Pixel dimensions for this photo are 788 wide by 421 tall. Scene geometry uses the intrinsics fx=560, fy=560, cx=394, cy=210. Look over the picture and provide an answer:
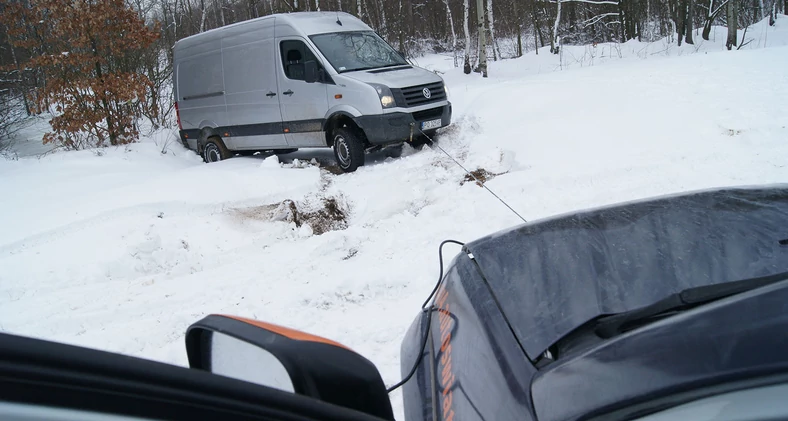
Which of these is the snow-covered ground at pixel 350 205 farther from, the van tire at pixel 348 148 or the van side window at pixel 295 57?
the van side window at pixel 295 57

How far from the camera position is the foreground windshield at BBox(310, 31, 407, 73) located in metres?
9.73

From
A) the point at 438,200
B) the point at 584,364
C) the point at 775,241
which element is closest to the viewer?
the point at 584,364

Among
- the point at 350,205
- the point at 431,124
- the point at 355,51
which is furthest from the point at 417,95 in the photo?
the point at 350,205

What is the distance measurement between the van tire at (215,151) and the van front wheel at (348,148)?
10.7ft

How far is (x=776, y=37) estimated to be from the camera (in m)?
21.9

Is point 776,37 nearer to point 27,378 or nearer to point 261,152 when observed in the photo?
point 261,152

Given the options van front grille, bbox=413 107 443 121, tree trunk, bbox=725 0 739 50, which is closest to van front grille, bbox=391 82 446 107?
van front grille, bbox=413 107 443 121

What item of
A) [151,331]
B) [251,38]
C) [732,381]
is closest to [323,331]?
[151,331]

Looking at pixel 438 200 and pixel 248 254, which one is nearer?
pixel 248 254

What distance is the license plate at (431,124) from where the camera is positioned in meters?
9.50

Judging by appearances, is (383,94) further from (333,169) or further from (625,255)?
(625,255)

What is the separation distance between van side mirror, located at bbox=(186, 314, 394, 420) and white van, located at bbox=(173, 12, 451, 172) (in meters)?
8.00

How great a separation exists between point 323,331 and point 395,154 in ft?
20.8

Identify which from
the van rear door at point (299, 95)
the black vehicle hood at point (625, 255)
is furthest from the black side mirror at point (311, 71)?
the black vehicle hood at point (625, 255)
